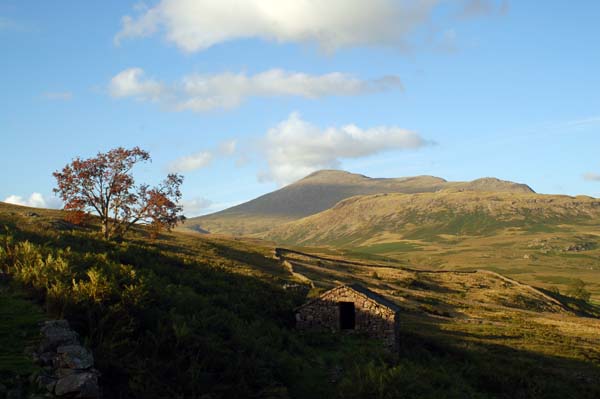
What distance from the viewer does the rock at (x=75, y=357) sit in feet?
35.3

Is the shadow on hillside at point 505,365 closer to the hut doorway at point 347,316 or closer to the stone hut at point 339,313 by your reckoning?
the stone hut at point 339,313

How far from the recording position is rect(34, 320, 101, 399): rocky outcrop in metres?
10.0

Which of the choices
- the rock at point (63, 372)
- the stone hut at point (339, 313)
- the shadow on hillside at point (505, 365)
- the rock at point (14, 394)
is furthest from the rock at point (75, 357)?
the stone hut at point (339, 313)

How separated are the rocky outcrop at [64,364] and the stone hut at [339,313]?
19.2 meters

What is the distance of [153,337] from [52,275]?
14.8 feet

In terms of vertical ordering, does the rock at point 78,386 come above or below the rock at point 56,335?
below

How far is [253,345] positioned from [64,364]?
22.2ft

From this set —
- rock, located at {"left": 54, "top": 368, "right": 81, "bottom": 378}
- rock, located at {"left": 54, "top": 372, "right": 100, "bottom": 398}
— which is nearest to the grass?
rock, located at {"left": 54, "top": 368, "right": 81, "bottom": 378}

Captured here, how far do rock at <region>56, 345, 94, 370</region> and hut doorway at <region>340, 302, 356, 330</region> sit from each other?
21689 mm

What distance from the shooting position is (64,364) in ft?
35.3

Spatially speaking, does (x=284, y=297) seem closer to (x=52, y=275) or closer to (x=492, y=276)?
(x=52, y=275)

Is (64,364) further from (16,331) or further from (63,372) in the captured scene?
(16,331)

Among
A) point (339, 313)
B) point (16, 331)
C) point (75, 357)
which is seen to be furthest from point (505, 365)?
point (16, 331)

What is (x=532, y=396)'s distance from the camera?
2455cm
